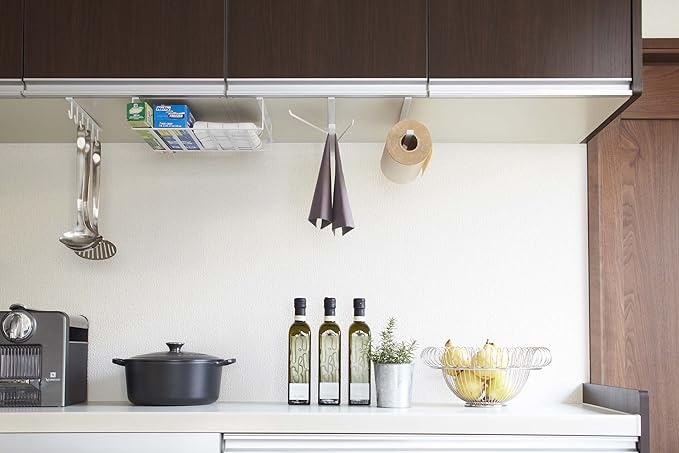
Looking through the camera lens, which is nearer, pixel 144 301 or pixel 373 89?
pixel 373 89

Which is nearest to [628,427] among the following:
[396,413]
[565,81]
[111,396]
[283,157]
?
[396,413]

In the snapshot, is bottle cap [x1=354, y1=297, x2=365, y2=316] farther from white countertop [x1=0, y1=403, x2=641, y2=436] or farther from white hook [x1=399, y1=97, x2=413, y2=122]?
white hook [x1=399, y1=97, x2=413, y2=122]

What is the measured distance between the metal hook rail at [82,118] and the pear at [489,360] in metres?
1.19

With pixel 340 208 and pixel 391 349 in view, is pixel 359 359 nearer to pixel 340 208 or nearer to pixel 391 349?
pixel 391 349

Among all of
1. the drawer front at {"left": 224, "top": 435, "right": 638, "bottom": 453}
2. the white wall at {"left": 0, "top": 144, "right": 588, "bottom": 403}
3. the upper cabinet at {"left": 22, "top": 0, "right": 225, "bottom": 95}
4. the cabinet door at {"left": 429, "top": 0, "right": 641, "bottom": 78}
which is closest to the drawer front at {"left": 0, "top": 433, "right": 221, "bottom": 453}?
the drawer front at {"left": 224, "top": 435, "right": 638, "bottom": 453}

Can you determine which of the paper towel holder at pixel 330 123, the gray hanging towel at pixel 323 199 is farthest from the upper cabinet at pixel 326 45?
the gray hanging towel at pixel 323 199

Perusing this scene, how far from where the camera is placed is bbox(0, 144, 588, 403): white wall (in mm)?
2695

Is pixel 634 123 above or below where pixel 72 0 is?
below

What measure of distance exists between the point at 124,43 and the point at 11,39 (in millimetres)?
284

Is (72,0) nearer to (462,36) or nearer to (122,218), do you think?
(122,218)

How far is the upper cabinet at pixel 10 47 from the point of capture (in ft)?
7.71

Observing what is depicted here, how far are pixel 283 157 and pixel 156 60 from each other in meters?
0.54

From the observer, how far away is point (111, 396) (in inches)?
105

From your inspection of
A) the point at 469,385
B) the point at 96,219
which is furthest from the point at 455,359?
the point at 96,219
